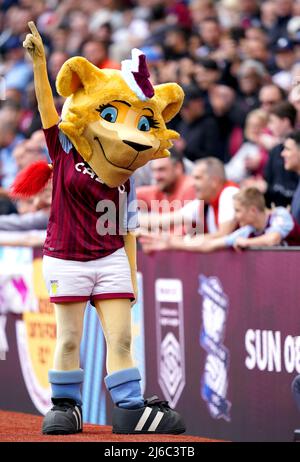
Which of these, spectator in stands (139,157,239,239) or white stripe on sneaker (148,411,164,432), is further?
spectator in stands (139,157,239,239)

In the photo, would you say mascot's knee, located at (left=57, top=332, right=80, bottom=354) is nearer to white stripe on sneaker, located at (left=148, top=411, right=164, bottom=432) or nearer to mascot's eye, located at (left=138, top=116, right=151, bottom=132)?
white stripe on sneaker, located at (left=148, top=411, right=164, bottom=432)

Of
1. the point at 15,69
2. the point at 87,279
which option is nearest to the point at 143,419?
the point at 87,279

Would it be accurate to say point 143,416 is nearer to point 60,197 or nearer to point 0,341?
point 60,197

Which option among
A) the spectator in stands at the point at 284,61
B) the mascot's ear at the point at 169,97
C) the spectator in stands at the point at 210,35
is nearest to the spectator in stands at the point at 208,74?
the spectator in stands at the point at 284,61

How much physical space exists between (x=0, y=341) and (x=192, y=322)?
2.40 metres

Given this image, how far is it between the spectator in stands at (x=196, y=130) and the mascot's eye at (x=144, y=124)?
13.7 feet

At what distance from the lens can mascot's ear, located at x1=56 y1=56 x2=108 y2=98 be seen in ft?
21.4

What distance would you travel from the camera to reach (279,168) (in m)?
9.17

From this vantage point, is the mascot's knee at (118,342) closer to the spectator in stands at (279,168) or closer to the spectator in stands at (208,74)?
the spectator in stands at (279,168)

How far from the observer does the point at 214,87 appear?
11211 millimetres

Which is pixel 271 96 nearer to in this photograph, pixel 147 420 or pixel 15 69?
pixel 147 420

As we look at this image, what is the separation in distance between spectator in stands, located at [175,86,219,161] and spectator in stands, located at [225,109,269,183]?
495 millimetres

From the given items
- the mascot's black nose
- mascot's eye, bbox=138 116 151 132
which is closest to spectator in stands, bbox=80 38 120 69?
mascot's eye, bbox=138 116 151 132
